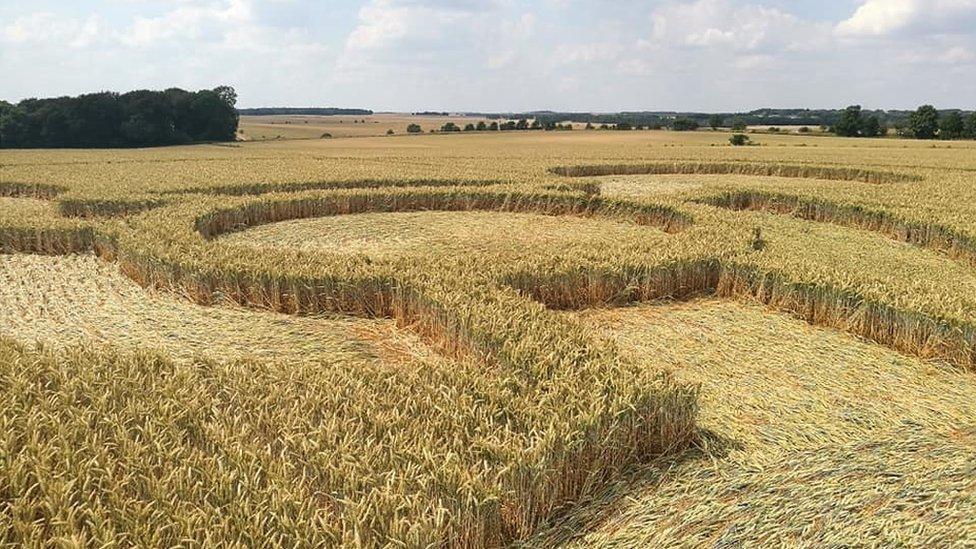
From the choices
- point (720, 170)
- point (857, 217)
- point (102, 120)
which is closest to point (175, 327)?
point (857, 217)

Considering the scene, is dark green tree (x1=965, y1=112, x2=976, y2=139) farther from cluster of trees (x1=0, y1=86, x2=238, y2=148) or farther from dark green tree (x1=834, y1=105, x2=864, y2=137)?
cluster of trees (x1=0, y1=86, x2=238, y2=148)

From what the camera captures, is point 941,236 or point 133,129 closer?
point 941,236

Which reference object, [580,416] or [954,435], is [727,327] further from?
[580,416]

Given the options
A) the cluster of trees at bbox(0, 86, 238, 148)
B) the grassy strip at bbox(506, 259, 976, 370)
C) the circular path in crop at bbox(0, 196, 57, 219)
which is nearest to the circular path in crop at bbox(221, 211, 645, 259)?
the grassy strip at bbox(506, 259, 976, 370)

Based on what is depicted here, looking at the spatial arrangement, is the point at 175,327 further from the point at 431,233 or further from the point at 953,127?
the point at 953,127

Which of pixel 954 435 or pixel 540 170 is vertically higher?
pixel 540 170

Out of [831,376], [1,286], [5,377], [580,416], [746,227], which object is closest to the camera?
[580,416]

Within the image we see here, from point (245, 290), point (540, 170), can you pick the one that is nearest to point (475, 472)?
point (245, 290)
